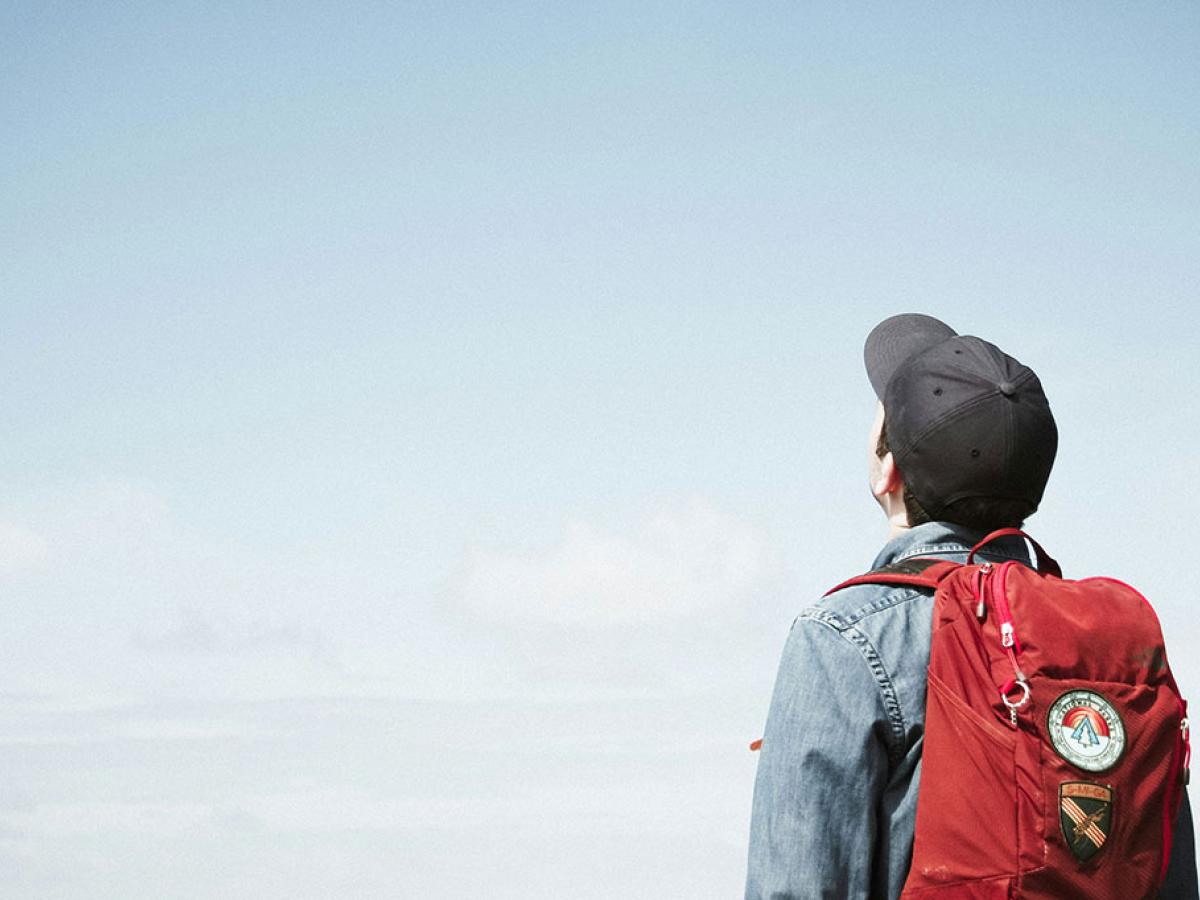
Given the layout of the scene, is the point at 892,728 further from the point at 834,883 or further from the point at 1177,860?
the point at 1177,860

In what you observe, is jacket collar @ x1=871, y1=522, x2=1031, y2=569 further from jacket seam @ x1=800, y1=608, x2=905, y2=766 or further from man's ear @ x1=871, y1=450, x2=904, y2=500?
jacket seam @ x1=800, y1=608, x2=905, y2=766

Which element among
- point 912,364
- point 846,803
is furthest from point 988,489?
point 846,803

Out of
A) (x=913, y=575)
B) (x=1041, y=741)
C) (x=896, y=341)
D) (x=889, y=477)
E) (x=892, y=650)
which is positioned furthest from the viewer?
(x=896, y=341)

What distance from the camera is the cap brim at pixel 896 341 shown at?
14.0 feet

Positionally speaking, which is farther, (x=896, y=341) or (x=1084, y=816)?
(x=896, y=341)

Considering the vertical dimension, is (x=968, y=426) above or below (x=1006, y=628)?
above

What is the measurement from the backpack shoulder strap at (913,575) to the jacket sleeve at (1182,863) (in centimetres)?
82

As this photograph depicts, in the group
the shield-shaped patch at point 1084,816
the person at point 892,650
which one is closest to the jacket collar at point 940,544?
the person at point 892,650

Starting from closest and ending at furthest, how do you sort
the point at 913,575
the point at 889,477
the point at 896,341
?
the point at 913,575 < the point at 889,477 < the point at 896,341

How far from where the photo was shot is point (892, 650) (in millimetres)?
3533

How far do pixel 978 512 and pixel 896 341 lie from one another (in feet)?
2.31

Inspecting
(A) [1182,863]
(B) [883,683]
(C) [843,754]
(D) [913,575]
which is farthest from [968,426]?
(A) [1182,863]

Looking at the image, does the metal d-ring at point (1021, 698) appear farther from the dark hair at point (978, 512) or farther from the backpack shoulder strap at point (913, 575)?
the dark hair at point (978, 512)

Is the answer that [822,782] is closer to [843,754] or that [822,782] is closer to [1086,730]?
[843,754]
